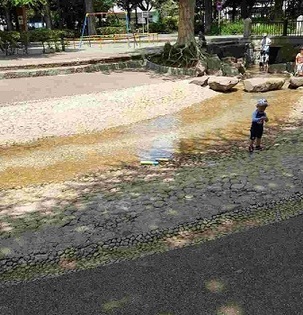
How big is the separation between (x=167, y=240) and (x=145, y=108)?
10208 millimetres

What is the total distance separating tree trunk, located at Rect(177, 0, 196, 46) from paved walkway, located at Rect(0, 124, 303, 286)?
15.8m

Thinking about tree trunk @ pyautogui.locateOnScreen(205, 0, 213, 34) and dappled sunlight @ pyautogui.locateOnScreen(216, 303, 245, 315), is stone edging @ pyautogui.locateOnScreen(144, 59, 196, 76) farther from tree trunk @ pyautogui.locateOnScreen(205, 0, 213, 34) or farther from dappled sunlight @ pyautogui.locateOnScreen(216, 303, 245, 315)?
tree trunk @ pyautogui.locateOnScreen(205, 0, 213, 34)

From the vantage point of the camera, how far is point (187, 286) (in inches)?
161

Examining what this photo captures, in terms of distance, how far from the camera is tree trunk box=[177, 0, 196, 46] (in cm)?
2162

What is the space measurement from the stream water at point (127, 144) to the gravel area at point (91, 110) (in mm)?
643

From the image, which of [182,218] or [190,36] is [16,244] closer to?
[182,218]

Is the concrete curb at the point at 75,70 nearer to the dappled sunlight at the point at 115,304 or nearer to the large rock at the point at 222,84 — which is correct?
the large rock at the point at 222,84

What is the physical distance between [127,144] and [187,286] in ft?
23.5

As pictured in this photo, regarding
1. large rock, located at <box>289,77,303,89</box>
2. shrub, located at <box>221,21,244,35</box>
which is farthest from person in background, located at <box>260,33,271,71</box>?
shrub, located at <box>221,21,244,35</box>

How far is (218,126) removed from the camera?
12594mm

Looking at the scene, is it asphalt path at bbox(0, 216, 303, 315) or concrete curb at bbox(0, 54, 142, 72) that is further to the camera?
concrete curb at bbox(0, 54, 142, 72)

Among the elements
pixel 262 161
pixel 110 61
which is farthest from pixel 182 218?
pixel 110 61

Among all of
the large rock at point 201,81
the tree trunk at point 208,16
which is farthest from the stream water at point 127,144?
the tree trunk at point 208,16

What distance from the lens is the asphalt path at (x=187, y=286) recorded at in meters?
3.78
